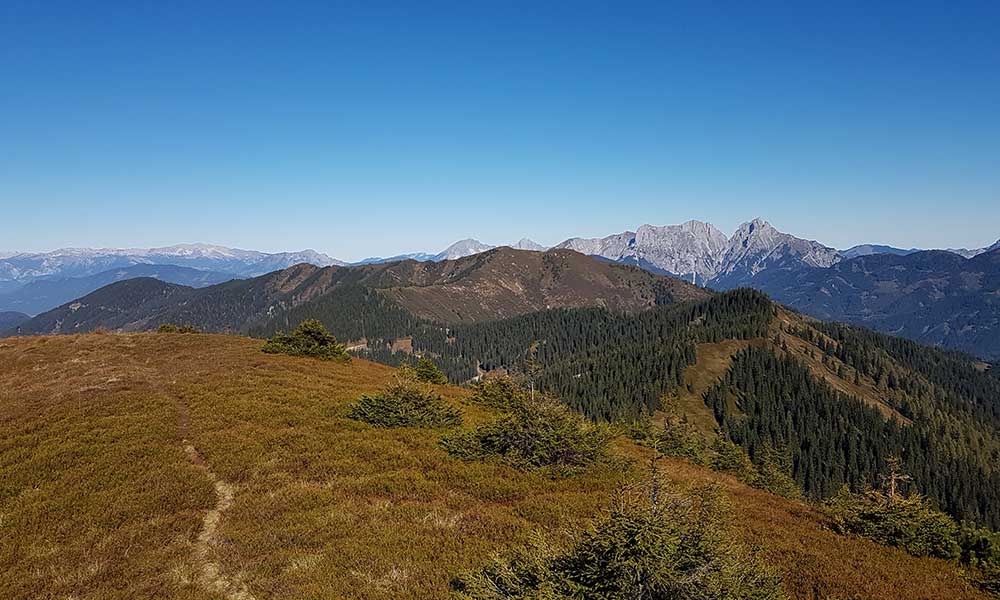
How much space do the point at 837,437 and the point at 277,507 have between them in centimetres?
18587

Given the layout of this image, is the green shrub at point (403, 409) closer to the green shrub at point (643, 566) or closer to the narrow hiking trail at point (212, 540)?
the narrow hiking trail at point (212, 540)

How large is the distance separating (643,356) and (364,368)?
15868cm

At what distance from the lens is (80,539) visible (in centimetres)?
1543

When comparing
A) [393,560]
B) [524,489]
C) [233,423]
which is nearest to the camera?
[393,560]

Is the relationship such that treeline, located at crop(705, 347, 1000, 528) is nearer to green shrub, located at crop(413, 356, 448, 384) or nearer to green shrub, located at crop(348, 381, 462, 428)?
green shrub, located at crop(413, 356, 448, 384)

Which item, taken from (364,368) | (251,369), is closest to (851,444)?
(364,368)

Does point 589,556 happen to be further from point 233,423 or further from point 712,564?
point 233,423

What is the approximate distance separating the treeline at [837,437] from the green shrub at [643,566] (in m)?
143

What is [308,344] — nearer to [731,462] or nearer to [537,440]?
[537,440]

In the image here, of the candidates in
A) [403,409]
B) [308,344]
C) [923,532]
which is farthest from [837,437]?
[403,409]

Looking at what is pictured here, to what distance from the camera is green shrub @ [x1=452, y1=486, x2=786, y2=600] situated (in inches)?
324

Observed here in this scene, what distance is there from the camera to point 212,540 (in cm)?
1559

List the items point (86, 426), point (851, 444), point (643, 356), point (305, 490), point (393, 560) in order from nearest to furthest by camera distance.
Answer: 1. point (393, 560)
2. point (305, 490)
3. point (86, 426)
4. point (851, 444)
5. point (643, 356)

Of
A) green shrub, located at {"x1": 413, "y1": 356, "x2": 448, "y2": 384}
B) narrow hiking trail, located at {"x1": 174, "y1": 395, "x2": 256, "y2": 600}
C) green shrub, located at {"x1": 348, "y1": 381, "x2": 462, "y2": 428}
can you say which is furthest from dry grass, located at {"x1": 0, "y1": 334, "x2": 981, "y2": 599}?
green shrub, located at {"x1": 413, "y1": 356, "x2": 448, "y2": 384}
